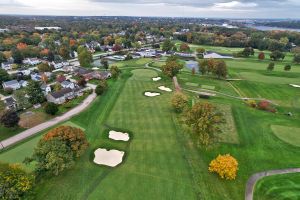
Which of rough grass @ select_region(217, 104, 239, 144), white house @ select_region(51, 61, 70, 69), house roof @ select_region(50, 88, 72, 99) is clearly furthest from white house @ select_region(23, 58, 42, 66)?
rough grass @ select_region(217, 104, 239, 144)

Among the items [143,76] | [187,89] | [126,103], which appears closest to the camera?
Answer: [126,103]

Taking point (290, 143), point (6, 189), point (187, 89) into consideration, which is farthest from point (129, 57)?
point (6, 189)

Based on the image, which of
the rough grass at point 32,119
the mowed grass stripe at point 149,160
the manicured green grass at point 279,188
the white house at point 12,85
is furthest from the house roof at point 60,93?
the manicured green grass at point 279,188

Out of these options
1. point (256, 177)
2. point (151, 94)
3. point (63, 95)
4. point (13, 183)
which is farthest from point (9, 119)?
point (256, 177)

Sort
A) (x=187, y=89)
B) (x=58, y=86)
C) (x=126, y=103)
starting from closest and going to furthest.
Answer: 1. (x=126, y=103)
2. (x=58, y=86)
3. (x=187, y=89)

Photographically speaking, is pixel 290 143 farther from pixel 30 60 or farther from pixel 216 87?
pixel 30 60

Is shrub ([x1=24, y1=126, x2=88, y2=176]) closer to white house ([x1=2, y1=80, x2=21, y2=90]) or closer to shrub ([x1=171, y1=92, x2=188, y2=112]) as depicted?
shrub ([x1=171, y1=92, x2=188, y2=112])
